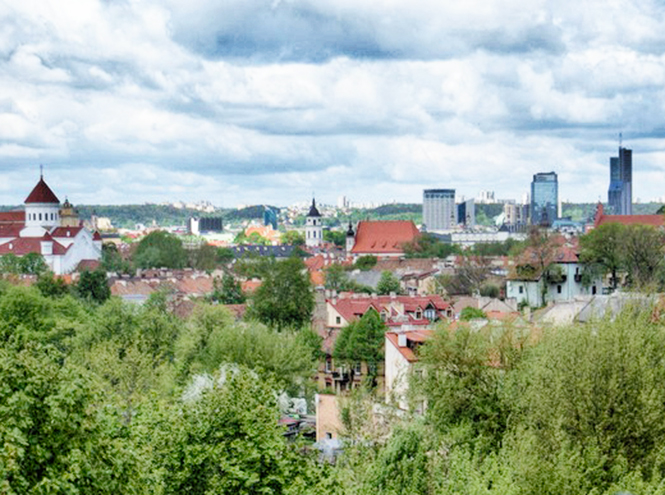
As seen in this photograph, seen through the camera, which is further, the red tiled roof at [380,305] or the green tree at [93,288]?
the green tree at [93,288]

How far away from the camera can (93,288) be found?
87688 millimetres

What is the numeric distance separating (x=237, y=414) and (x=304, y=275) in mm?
54949

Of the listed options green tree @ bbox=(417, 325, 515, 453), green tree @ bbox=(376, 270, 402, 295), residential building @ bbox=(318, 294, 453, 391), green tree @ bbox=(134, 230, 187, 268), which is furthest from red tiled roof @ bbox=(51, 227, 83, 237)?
green tree @ bbox=(417, 325, 515, 453)

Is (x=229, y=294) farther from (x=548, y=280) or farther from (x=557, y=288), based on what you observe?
(x=557, y=288)

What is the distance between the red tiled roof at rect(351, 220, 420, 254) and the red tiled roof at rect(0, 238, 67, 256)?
49907mm

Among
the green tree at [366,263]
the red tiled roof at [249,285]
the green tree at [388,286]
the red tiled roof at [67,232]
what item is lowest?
the green tree at [366,263]

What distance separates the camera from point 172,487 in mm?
18750

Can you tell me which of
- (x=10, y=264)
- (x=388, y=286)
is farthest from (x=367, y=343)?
(x=10, y=264)

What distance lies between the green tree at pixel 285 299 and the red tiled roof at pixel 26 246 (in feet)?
244

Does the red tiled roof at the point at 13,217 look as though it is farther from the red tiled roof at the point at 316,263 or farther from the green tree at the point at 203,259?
the red tiled roof at the point at 316,263

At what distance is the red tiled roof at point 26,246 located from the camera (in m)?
141

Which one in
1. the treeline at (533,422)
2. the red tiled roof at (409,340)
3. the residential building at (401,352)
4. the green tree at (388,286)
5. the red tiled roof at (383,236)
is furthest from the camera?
the red tiled roof at (383,236)

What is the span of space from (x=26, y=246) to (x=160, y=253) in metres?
17.7

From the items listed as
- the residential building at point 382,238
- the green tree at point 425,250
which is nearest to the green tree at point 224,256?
the residential building at point 382,238
